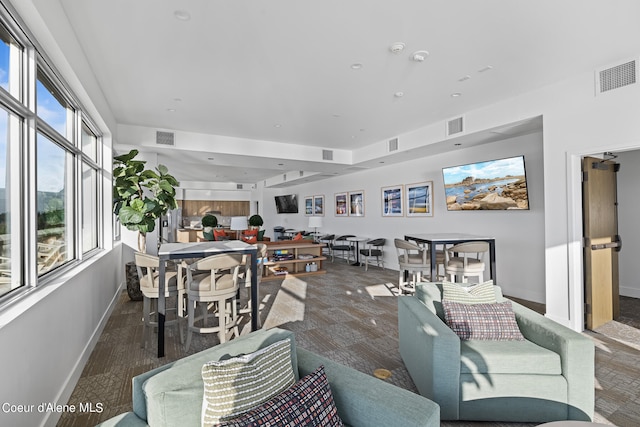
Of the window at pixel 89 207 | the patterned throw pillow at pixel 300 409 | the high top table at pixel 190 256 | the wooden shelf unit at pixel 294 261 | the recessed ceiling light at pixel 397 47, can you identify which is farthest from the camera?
the wooden shelf unit at pixel 294 261

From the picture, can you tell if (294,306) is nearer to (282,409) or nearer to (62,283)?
(62,283)

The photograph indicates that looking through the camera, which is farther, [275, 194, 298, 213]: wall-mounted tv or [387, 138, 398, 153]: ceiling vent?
[275, 194, 298, 213]: wall-mounted tv

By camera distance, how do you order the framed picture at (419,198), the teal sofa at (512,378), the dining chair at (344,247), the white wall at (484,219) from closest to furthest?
the teal sofa at (512,378)
the white wall at (484,219)
the framed picture at (419,198)
the dining chair at (344,247)

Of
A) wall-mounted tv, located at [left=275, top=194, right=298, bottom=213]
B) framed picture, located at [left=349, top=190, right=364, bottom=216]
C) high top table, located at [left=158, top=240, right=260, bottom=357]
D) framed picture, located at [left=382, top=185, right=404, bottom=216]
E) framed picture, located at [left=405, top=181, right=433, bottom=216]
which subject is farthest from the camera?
wall-mounted tv, located at [left=275, top=194, right=298, bottom=213]

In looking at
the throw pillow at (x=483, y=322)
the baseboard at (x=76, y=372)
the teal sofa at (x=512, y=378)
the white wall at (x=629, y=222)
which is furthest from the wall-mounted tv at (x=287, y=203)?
the teal sofa at (x=512, y=378)

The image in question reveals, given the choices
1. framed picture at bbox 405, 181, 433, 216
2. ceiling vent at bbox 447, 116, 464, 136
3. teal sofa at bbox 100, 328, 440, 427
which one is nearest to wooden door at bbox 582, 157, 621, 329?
ceiling vent at bbox 447, 116, 464, 136

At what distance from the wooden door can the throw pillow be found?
211 cm

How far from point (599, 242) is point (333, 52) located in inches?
151

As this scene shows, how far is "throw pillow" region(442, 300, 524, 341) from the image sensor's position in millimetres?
2326

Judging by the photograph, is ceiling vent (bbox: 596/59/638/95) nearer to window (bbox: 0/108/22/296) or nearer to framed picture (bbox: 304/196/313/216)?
window (bbox: 0/108/22/296)

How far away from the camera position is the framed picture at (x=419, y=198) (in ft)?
22.0

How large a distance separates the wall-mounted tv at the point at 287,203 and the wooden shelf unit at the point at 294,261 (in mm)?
5209

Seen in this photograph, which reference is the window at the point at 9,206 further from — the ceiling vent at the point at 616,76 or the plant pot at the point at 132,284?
the ceiling vent at the point at 616,76

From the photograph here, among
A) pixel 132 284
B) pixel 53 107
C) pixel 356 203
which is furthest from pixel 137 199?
pixel 356 203
